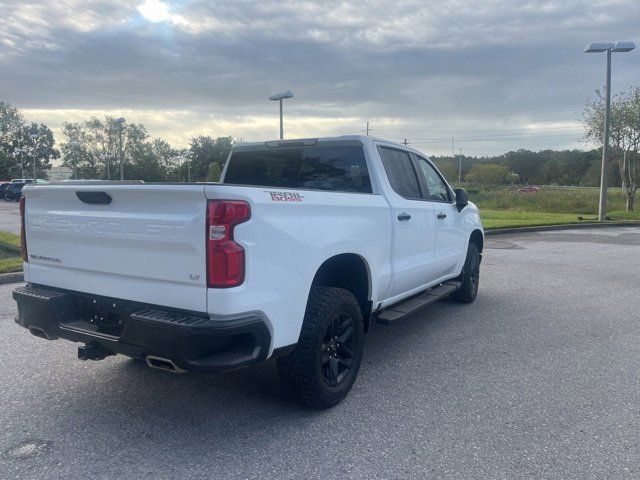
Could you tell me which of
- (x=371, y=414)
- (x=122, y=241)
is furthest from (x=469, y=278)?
(x=122, y=241)

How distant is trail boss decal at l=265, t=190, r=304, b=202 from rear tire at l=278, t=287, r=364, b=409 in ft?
2.25

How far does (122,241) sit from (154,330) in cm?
63

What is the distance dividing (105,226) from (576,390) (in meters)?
3.66

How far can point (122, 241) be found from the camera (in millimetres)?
3256

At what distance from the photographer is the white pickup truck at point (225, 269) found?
294 centimetres

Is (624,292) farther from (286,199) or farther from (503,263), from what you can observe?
(286,199)

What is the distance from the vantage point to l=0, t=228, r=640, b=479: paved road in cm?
304

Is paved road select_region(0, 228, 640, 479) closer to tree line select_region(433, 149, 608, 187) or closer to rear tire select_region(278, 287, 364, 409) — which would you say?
rear tire select_region(278, 287, 364, 409)

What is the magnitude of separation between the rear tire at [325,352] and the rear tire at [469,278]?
316 centimetres

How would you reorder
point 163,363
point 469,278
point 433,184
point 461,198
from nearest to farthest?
point 163,363 → point 433,184 → point 461,198 → point 469,278

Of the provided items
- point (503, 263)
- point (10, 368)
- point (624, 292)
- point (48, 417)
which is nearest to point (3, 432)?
point (48, 417)

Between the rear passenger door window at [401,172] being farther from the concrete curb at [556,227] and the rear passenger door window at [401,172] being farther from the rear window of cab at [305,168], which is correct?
the concrete curb at [556,227]

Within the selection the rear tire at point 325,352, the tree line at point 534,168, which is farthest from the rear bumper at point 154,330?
the tree line at point 534,168

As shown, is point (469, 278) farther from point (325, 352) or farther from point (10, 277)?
point (10, 277)
